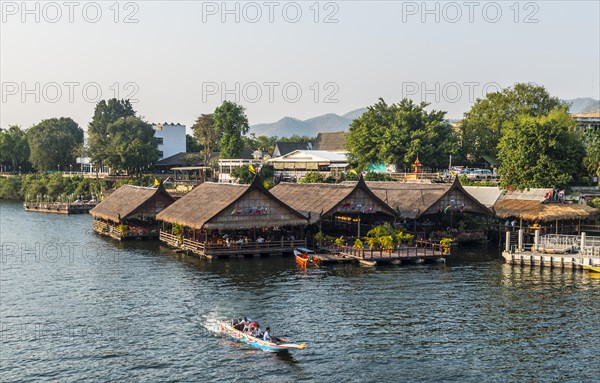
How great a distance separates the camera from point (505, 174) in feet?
255

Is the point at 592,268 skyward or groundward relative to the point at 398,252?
groundward

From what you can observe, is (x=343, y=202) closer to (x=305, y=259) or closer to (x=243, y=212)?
(x=243, y=212)

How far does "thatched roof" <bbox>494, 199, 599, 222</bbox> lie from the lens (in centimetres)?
6391

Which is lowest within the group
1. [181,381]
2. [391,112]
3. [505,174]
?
[181,381]

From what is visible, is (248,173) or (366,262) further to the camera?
(248,173)

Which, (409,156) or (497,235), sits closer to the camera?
(497,235)

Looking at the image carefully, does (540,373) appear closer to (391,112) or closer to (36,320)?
(36,320)

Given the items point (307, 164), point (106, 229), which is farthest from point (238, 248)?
point (307, 164)

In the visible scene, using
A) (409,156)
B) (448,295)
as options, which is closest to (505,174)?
(409,156)

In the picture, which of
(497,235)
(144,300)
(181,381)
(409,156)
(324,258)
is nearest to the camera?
(181,381)

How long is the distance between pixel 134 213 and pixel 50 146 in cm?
8719

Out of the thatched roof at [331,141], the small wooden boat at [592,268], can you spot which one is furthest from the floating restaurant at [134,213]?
the thatched roof at [331,141]

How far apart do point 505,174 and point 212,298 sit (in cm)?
4522

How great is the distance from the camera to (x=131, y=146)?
127000mm
